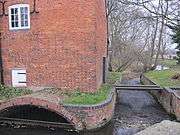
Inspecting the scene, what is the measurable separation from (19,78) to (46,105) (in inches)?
168

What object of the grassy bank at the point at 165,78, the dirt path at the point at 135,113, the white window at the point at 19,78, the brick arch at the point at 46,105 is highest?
the white window at the point at 19,78

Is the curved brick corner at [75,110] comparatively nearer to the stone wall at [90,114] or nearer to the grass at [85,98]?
the stone wall at [90,114]

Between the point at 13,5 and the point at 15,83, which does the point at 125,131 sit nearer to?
the point at 15,83

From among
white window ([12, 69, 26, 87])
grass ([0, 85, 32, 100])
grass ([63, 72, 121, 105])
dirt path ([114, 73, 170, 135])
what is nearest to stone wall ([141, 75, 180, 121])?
dirt path ([114, 73, 170, 135])

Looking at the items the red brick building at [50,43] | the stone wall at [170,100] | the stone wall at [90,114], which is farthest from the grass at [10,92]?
the stone wall at [170,100]

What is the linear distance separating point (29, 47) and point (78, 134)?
249 inches

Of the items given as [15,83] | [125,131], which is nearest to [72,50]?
[15,83]

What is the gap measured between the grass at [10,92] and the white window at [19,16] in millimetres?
3428

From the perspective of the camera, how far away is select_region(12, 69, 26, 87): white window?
18422 millimetres

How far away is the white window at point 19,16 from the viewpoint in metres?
17.9

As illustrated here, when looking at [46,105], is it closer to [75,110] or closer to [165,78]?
[75,110]

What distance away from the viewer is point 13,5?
18.1 meters

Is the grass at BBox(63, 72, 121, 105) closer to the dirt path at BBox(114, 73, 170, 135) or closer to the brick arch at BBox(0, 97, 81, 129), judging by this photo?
the brick arch at BBox(0, 97, 81, 129)

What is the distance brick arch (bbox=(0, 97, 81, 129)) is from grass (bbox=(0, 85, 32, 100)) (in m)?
0.83
